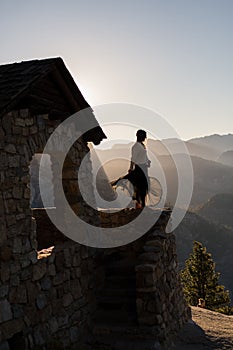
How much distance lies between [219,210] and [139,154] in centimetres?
11236

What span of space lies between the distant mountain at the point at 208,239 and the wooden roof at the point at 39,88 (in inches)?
2876

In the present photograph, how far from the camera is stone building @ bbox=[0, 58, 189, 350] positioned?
6.22 m

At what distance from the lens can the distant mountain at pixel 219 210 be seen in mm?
113688

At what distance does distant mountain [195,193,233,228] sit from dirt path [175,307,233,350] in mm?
103521

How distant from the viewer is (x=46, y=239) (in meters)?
9.91

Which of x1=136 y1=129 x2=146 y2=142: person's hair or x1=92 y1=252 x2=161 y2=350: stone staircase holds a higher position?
x1=136 y1=129 x2=146 y2=142: person's hair

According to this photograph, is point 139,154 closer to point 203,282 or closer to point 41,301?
point 41,301

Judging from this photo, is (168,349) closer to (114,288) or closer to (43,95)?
(114,288)

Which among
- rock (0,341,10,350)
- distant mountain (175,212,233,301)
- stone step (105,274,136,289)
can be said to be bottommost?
distant mountain (175,212,233,301)

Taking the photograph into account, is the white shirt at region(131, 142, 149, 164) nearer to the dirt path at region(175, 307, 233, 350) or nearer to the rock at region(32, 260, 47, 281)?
the dirt path at region(175, 307, 233, 350)

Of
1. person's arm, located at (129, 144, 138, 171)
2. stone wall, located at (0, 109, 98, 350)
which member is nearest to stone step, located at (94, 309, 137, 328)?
stone wall, located at (0, 109, 98, 350)

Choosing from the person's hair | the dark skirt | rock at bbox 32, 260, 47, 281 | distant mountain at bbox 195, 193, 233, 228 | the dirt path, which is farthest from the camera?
distant mountain at bbox 195, 193, 233, 228

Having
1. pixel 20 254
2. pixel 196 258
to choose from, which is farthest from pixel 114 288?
pixel 196 258

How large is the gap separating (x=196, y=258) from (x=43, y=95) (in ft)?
68.6
